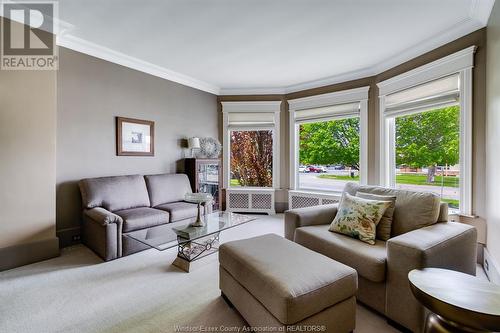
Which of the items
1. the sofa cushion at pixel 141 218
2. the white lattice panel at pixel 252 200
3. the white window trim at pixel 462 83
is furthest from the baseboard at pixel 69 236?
the white window trim at pixel 462 83

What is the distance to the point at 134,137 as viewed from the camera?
3734 millimetres

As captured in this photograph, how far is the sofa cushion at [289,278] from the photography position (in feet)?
4.23

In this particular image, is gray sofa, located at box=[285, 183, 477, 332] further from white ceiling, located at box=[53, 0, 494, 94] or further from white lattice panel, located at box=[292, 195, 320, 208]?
white lattice panel, located at box=[292, 195, 320, 208]

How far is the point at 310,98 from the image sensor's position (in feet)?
15.2

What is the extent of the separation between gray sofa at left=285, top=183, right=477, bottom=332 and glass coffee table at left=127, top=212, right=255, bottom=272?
2.89ft

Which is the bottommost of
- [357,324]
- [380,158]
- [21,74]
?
[357,324]

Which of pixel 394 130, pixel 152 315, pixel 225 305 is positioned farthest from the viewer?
pixel 394 130

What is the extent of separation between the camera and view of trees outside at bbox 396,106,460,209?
9.70 feet

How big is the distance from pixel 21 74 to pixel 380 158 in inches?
185

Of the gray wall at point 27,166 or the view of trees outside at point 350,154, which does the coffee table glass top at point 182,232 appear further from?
the view of trees outside at point 350,154

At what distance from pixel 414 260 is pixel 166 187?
328cm

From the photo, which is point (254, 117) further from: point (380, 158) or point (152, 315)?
point (152, 315)

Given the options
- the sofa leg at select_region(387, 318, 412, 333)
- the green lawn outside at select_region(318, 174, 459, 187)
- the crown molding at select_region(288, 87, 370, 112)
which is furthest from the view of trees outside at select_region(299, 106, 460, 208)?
the sofa leg at select_region(387, 318, 412, 333)

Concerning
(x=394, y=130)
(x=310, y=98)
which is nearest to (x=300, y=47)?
(x=310, y=98)
